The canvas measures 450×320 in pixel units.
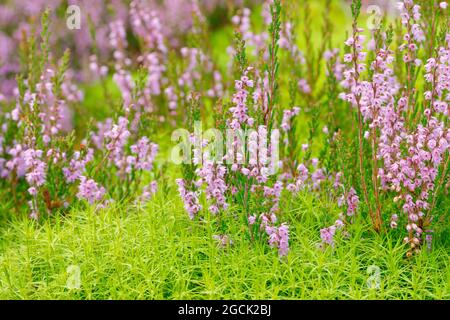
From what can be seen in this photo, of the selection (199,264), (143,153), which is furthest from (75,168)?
(199,264)

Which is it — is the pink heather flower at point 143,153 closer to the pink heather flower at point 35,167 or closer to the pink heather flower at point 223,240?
the pink heather flower at point 35,167

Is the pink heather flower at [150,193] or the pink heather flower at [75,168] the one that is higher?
the pink heather flower at [75,168]

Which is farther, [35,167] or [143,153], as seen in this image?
[143,153]

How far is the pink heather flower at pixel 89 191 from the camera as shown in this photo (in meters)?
5.62

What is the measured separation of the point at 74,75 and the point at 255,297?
7969 mm

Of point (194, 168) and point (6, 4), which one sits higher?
point (6, 4)

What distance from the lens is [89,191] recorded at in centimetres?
567

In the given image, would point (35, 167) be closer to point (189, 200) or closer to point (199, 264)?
point (189, 200)

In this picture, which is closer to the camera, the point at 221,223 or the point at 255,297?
the point at 255,297

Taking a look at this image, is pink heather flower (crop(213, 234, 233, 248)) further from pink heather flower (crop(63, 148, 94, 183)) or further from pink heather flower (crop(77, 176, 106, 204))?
pink heather flower (crop(63, 148, 94, 183))

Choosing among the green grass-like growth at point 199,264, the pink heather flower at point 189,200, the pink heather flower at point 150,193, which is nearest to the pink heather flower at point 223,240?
the green grass-like growth at point 199,264

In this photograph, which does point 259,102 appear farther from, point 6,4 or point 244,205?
point 6,4

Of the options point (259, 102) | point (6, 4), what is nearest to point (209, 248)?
point (259, 102)

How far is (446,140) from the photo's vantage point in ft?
15.0
